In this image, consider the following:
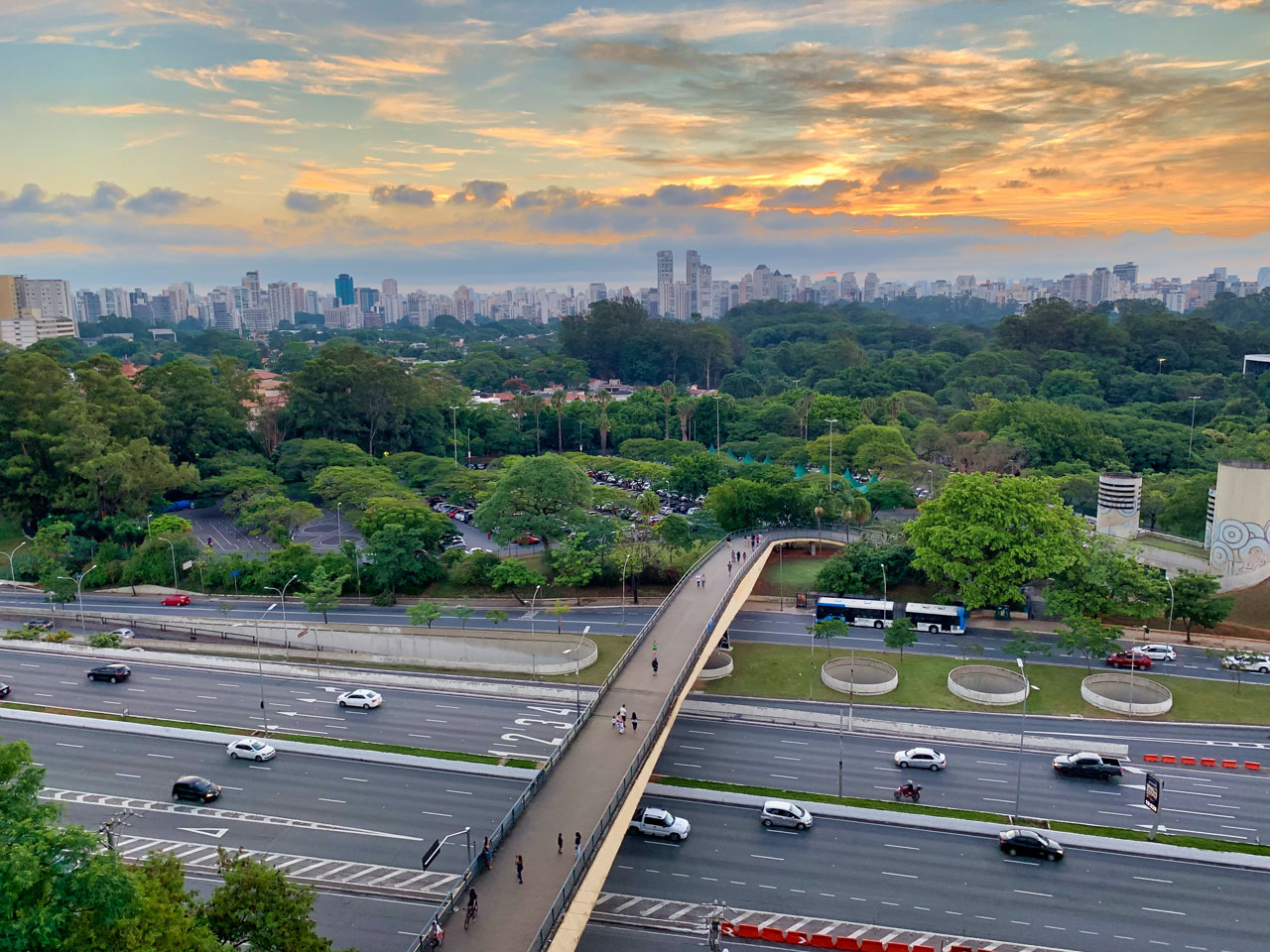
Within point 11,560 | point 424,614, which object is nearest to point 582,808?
point 424,614

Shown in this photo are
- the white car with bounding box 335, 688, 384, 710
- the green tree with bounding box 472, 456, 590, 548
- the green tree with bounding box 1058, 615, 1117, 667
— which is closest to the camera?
the white car with bounding box 335, 688, 384, 710

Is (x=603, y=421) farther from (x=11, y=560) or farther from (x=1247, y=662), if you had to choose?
(x=1247, y=662)

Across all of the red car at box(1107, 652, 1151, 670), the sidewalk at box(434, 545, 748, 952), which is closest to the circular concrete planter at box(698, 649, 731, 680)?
the sidewalk at box(434, 545, 748, 952)

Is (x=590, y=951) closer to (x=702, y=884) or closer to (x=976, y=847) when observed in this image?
(x=702, y=884)

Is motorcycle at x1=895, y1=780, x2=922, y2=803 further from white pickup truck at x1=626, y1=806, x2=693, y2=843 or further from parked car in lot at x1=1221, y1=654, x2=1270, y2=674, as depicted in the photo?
parked car in lot at x1=1221, y1=654, x2=1270, y2=674

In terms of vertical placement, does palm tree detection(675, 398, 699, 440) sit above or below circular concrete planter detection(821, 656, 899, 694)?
above
